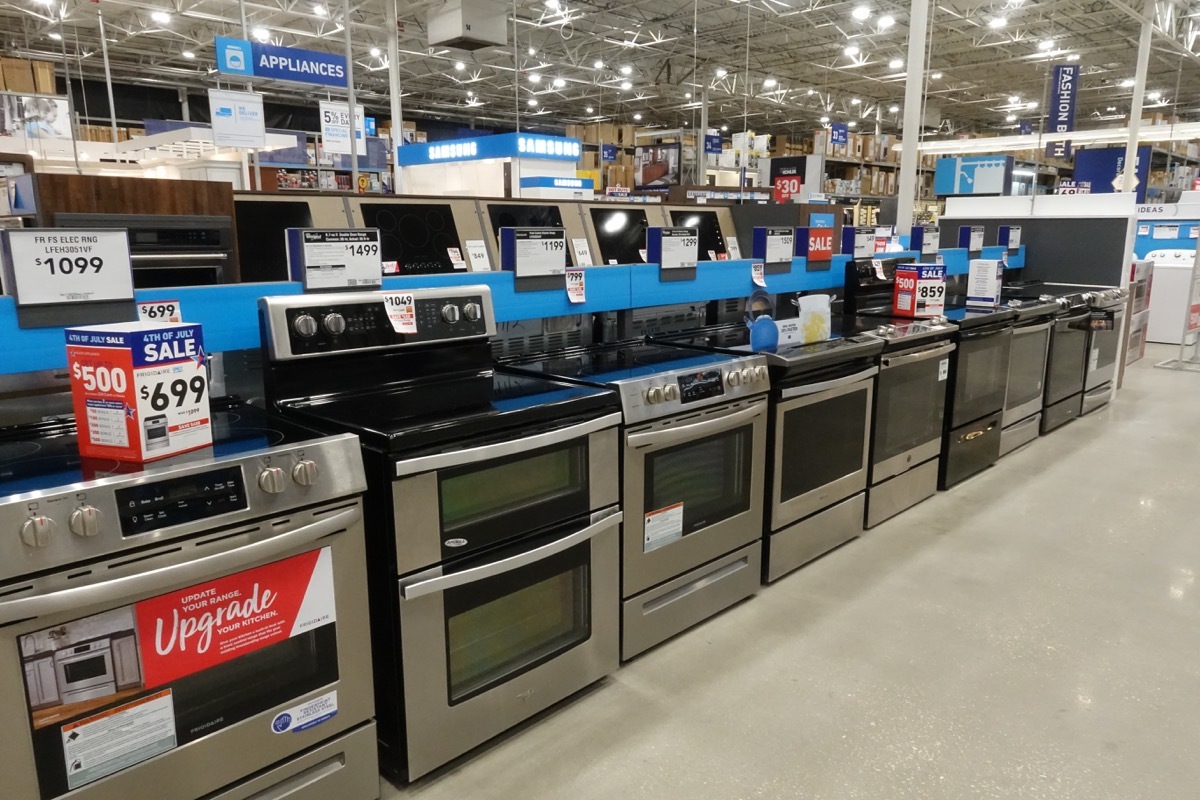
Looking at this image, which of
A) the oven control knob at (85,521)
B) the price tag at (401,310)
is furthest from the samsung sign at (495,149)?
the oven control knob at (85,521)

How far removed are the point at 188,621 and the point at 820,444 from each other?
2335 millimetres

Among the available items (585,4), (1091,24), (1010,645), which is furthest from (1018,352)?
(1091,24)

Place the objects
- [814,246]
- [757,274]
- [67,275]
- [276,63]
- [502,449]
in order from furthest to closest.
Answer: [276,63]
[814,246]
[757,274]
[502,449]
[67,275]

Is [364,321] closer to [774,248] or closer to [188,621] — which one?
[188,621]

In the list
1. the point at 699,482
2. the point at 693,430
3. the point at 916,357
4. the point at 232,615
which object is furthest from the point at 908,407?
the point at 232,615

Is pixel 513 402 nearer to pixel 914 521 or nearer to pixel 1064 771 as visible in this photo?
pixel 1064 771

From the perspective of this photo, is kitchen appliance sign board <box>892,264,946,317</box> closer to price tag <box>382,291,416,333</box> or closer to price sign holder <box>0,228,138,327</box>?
price tag <box>382,291,416,333</box>

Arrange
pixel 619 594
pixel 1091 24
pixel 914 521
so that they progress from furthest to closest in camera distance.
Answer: pixel 1091 24 → pixel 914 521 → pixel 619 594

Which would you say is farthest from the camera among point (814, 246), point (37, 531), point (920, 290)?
point (920, 290)

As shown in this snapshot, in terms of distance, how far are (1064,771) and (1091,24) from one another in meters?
13.2

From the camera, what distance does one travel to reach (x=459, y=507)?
1.90 m

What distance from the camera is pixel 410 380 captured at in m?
2.21

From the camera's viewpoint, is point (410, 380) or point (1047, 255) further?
point (1047, 255)

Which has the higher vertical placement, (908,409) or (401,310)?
(401,310)
